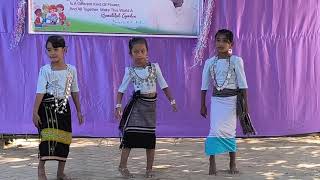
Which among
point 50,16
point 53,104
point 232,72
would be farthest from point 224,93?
point 50,16

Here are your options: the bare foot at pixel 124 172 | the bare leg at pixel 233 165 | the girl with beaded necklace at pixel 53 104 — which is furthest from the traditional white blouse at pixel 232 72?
the girl with beaded necklace at pixel 53 104

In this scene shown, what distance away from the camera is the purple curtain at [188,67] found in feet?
20.9

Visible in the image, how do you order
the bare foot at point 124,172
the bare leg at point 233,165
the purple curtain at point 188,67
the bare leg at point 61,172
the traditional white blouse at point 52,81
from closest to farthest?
the traditional white blouse at point 52,81 → the bare leg at point 61,172 → the bare foot at point 124,172 → the bare leg at point 233,165 → the purple curtain at point 188,67

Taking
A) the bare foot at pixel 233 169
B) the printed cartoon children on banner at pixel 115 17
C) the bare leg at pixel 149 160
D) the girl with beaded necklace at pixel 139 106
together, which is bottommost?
the bare foot at pixel 233 169

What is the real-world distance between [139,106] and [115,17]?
4.73 feet

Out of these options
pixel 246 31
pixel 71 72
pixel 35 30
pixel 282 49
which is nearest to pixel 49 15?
pixel 35 30

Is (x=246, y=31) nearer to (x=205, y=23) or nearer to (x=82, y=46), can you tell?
(x=205, y=23)

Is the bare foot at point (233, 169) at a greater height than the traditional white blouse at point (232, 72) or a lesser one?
lesser

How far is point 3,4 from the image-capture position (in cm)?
628

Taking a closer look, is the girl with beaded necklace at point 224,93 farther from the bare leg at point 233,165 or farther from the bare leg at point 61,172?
the bare leg at point 61,172

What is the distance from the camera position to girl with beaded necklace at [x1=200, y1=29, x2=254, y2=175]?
17.5 feet

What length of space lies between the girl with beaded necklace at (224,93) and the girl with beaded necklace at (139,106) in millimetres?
467

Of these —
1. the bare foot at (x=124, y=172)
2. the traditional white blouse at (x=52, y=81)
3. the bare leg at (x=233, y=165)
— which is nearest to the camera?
the traditional white blouse at (x=52, y=81)

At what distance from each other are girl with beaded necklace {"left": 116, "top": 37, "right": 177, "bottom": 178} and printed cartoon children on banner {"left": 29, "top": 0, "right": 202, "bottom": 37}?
1058mm
